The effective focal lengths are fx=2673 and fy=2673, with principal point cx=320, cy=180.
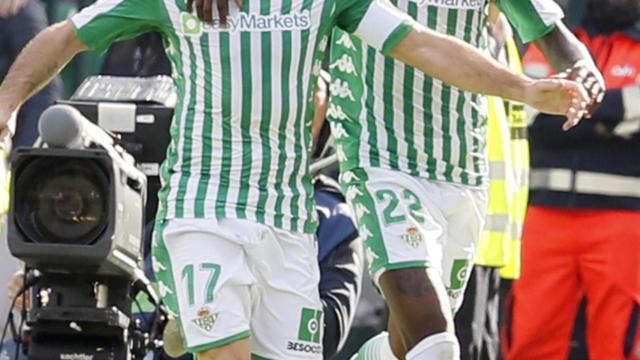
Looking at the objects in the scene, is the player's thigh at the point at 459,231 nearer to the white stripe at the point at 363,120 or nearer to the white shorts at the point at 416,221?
the white shorts at the point at 416,221

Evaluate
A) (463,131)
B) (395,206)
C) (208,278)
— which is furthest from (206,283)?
(463,131)

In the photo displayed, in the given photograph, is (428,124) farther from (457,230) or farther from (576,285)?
(576,285)

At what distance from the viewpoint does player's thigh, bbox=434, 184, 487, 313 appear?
902 cm

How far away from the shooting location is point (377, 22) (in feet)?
27.2

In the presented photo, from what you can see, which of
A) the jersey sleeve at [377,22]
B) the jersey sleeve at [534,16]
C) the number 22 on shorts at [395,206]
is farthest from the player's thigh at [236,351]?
the jersey sleeve at [534,16]

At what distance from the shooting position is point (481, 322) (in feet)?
33.6

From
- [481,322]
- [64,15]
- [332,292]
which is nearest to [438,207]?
[332,292]

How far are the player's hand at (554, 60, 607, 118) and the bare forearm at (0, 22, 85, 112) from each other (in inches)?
60.0

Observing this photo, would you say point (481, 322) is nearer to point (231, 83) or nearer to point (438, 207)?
point (438, 207)

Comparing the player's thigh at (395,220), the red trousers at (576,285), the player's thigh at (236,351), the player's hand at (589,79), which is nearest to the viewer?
the player's thigh at (236,351)

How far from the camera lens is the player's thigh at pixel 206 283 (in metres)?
8.09

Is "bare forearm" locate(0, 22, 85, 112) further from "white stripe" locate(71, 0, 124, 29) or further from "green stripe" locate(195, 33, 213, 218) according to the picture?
"green stripe" locate(195, 33, 213, 218)

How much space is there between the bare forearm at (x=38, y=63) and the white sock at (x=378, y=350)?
5.34 ft

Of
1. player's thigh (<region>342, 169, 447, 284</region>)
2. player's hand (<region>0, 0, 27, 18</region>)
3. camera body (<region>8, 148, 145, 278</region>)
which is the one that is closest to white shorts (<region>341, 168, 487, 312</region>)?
player's thigh (<region>342, 169, 447, 284</region>)
